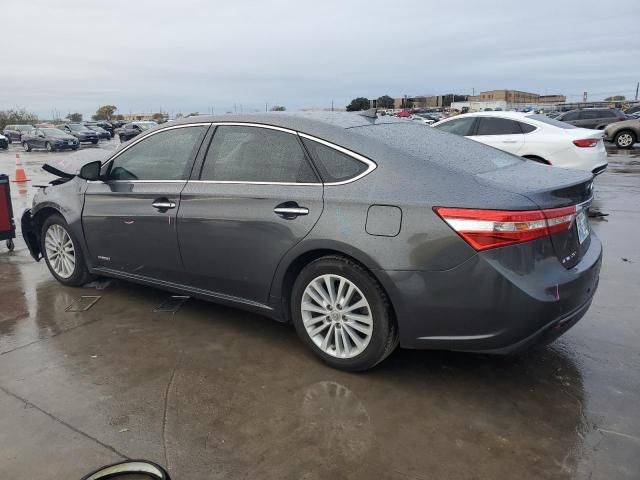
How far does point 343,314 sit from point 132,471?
146 cm

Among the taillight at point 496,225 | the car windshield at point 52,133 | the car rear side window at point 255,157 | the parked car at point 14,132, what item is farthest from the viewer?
the parked car at point 14,132

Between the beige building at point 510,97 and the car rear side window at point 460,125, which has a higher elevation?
the beige building at point 510,97

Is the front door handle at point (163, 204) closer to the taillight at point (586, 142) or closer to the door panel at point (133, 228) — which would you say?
the door panel at point (133, 228)

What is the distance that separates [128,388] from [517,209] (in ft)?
8.21

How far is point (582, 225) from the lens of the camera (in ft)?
11.1

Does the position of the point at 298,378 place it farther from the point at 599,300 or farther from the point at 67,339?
the point at 599,300

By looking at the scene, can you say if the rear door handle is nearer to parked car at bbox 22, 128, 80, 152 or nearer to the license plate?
the license plate

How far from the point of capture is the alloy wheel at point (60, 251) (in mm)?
5188

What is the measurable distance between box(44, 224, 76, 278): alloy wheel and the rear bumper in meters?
3.41

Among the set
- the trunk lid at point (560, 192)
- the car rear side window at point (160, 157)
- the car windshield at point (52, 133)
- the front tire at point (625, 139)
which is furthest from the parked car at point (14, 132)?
the trunk lid at point (560, 192)

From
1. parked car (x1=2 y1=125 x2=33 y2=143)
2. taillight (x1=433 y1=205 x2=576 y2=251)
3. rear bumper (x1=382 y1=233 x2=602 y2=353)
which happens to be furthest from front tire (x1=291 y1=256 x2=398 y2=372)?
parked car (x1=2 y1=125 x2=33 y2=143)

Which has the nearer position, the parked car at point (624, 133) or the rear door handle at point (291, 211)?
the rear door handle at point (291, 211)

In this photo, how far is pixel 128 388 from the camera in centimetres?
338

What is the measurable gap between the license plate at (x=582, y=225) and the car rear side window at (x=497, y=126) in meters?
7.03
